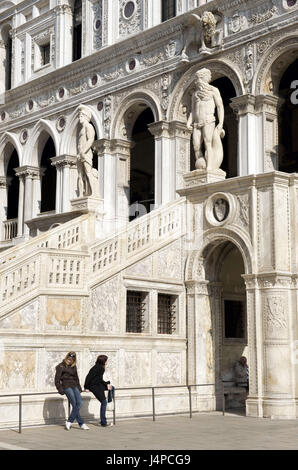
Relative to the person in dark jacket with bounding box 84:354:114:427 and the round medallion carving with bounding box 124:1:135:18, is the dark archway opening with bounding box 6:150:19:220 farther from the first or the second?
the person in dark jacket with bounding box 84:354:114:427

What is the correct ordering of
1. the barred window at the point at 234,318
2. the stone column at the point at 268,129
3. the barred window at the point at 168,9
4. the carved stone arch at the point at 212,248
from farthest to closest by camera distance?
the barred window at the point at 168,9, the stone column at the point at 268,129, the barred window at the point at 234,318, the carved stone arch at the point at 212,248

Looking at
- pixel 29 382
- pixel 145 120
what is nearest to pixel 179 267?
pixel 29 382

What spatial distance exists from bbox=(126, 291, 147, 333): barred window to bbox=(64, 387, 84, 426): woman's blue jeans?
400cm

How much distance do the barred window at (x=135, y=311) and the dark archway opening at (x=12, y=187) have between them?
672 inches

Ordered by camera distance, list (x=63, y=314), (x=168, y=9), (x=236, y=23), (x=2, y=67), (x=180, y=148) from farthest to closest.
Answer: (x=2, y=67) < (x=168, y=9) < (x=180, y=148) < (x=236, y=23) < (x=63, y=314)

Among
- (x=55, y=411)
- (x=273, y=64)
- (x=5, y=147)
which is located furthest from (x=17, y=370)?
(x=5, y=147)

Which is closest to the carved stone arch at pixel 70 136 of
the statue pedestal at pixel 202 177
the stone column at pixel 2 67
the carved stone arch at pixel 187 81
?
the carved stone arch at pixel 187 81

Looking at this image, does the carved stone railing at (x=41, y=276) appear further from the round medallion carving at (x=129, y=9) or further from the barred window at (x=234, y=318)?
the round medallion carving at (x=129, y=9)

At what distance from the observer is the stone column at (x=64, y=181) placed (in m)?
29.5

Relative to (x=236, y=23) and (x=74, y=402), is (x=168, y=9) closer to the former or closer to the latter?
(x=236, y=23)

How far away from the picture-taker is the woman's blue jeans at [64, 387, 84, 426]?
48.2ft

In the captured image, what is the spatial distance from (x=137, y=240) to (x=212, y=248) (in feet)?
6.58

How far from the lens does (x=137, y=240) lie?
19.0 metres

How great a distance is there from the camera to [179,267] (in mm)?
19766
